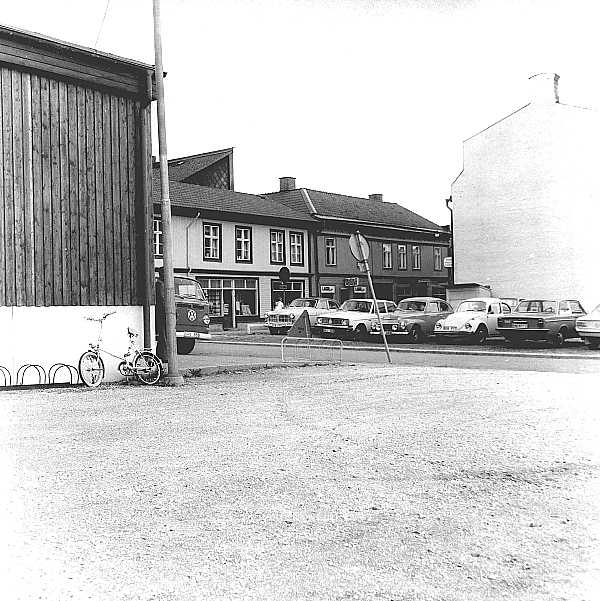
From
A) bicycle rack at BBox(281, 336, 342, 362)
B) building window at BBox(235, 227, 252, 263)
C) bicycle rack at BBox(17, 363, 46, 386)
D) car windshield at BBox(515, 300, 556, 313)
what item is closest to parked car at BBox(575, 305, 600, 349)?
car windshield at BBox(515, 300, 556, 313)

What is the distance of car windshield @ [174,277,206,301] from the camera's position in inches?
858

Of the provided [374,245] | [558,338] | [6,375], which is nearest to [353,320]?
[558,338]

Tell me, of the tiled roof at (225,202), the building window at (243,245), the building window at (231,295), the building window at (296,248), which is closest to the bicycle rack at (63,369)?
the tiled roof at (225,202)

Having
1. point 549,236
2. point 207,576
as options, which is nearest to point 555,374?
point 207,576

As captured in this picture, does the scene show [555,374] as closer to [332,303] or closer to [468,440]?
[468,440]

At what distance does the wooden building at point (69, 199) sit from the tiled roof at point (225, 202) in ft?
67.1

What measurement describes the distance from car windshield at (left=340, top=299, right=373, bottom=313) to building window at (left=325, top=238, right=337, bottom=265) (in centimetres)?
1499

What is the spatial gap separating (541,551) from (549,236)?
28090mm

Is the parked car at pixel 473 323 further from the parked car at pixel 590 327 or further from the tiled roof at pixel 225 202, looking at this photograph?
the tiled roof at pixel 225 202

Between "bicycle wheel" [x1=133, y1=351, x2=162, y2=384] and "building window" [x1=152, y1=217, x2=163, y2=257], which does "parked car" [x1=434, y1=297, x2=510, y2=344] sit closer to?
"building window" [x1=152, y1=217, x2=163, y2=257]

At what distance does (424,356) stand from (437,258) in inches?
1273

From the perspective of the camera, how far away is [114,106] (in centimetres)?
1334

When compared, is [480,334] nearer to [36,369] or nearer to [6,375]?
[36,369]

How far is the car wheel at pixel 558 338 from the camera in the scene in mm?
23141
